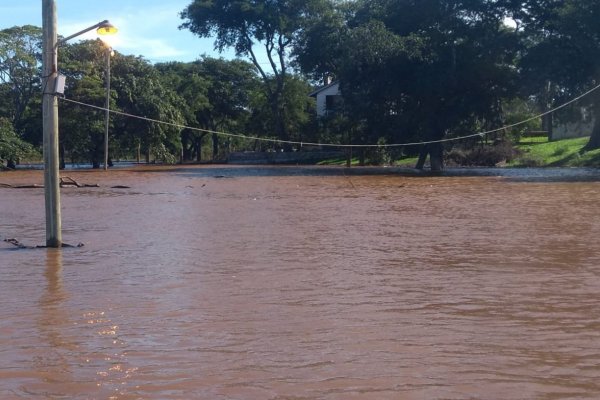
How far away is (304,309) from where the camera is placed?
809cm

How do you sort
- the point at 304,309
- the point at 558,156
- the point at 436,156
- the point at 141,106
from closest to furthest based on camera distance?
the point at 304,309 → the point at 436,156 → the point at 558,156 → the point at 141,106

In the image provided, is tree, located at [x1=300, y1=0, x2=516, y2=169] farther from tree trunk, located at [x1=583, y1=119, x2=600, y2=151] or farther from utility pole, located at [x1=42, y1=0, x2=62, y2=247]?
utility pole, located at [x1=42, y1=0, x2=62, y2=247]

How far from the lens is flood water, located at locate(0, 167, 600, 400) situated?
5.74 m

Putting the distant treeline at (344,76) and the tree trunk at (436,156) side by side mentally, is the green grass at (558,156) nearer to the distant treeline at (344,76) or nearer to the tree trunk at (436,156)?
the distant treeline at (344,76)

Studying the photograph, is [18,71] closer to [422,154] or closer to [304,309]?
[422,154]

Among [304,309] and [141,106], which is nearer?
[304,309]

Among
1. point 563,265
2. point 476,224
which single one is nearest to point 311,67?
point 476,224

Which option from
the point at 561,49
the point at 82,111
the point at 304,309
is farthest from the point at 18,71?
the point at 304,309

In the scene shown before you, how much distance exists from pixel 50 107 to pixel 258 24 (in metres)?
53.4

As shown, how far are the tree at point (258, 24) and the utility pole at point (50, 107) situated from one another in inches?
2015

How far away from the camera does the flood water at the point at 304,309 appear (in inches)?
226

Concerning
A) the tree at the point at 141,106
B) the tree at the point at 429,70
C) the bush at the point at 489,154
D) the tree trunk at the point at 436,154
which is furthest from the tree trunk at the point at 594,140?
the tree at the point at 141,106

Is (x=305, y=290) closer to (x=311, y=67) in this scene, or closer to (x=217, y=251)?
(x=217, y=251)

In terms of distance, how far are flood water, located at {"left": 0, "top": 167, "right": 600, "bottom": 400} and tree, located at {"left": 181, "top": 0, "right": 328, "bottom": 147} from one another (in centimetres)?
4808
